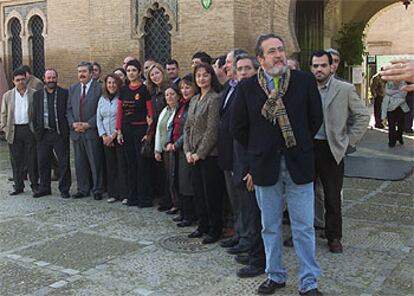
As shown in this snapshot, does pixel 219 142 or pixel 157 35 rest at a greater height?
pixel 157 35

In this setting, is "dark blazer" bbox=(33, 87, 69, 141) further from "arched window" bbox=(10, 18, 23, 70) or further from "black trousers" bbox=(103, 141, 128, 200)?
"arched window" bbox=(10, 18, 23, 70)

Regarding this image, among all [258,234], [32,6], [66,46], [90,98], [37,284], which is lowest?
[37,284]

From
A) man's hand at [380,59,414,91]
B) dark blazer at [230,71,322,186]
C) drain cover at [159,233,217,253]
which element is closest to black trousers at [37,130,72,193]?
drain cover at [159,233,217,253]

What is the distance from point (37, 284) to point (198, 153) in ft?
7.03

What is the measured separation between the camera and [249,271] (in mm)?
4895

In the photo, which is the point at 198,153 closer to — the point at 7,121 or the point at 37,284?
the point at 37,284

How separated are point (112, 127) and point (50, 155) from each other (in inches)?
56.2

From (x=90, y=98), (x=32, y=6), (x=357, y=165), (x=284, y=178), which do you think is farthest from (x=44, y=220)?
(x=32, y=6)

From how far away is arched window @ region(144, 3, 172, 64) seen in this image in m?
12.7

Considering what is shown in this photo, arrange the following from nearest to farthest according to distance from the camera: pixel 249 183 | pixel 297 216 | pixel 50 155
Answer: pixel 297 216, pixel 249 183, pixel 50 155

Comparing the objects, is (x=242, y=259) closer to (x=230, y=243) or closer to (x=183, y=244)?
(x=230, y=243)

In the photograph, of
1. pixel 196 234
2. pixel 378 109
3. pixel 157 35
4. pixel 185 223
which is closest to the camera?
pixel 196 234

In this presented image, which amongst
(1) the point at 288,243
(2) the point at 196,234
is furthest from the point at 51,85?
(1) the point at 288,243

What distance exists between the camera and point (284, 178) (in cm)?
438
